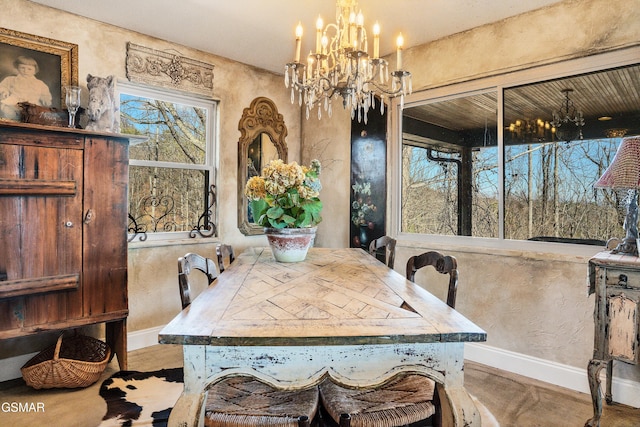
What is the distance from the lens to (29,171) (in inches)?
84.3

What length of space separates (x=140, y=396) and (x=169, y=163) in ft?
6.24

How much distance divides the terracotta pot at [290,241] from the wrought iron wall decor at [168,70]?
200cm

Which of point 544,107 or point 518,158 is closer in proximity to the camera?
point 544,107

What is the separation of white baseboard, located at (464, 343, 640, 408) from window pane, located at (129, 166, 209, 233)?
8.71ft

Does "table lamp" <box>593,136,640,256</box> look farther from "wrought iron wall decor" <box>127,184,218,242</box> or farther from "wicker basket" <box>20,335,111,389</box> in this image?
"wicker basket" <box>20,335,111,389</box>

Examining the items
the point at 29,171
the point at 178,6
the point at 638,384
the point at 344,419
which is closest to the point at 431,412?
the point at 344,419

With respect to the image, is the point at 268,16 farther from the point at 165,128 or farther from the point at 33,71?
the point at 33,71

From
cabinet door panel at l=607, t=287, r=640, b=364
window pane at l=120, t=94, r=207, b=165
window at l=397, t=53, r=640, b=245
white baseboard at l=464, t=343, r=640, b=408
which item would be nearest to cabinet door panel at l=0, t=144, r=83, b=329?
window pane at l=120, t=94, r=207, b=165

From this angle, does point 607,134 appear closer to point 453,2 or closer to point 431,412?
point 453,2

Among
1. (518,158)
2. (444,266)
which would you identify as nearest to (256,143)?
(518,158)

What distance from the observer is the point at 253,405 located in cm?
122

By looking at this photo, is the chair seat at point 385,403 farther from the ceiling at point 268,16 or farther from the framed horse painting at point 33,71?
the framed horse painting at point 33,71

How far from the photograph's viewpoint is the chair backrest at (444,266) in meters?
1.53

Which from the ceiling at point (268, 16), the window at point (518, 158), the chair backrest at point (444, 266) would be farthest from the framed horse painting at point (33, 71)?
the window at point (518, 158)
